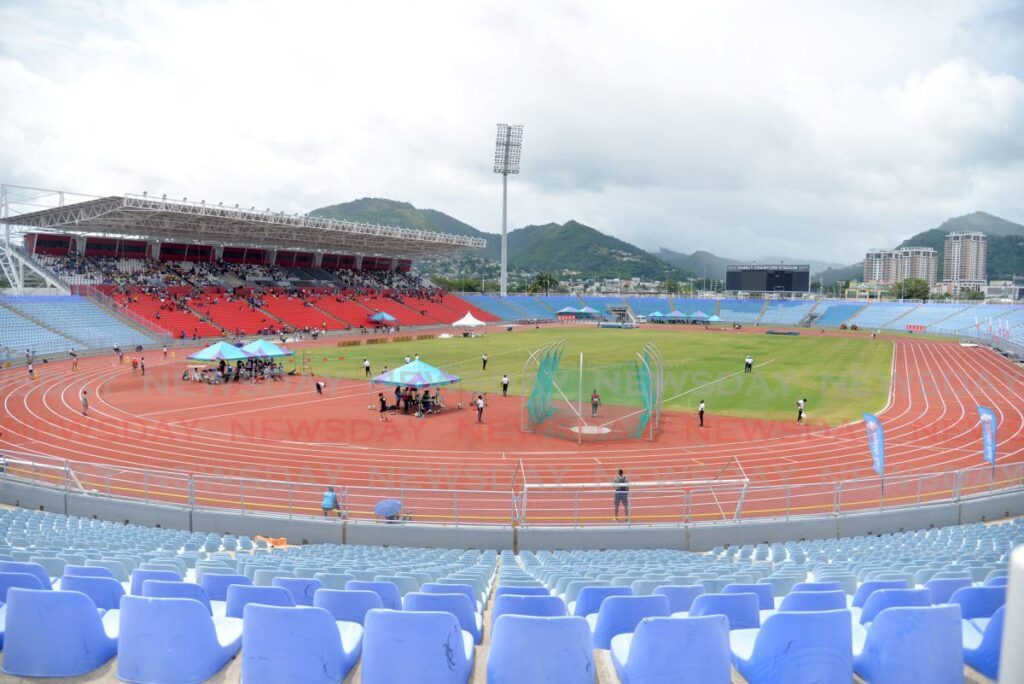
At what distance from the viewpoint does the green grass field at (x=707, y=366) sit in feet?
105

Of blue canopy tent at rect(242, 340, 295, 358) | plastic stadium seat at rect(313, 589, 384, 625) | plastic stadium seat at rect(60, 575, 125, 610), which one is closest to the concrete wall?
plastic stadium seat at rect(60, 575, 125, 610)

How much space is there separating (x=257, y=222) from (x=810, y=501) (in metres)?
61.4

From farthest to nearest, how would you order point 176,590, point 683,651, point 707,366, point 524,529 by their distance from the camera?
1. point 707,366
2. point 524,529
3. point 176,590
4. point 683,651

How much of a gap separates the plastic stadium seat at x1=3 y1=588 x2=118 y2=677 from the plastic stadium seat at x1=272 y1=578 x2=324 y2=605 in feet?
5.52

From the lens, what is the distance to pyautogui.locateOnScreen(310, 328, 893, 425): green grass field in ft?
105

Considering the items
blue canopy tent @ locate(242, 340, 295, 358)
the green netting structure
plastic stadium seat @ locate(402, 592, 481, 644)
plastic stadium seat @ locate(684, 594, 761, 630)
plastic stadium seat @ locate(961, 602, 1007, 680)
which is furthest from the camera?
blue canopy tent @ locate(242, 340, 295, 358)

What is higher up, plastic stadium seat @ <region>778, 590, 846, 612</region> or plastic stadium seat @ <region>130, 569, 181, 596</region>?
plastic stadium seat @ <region>778, 590, 846, 612</region>

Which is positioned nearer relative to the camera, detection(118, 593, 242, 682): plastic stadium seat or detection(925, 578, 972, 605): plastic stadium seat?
detection(118, 593, 242, 682): plastic stadium seat

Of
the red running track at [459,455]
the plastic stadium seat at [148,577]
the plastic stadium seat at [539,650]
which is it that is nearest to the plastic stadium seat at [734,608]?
the plastic stadium seat at [539,650]

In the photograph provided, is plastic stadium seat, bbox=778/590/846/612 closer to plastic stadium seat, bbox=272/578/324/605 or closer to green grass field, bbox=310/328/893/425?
plastic stadium seat, bbox=272/578/324/605

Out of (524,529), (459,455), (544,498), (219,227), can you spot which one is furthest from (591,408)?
(219,227)

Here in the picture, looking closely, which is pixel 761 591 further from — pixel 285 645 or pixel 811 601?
pixel 285 645

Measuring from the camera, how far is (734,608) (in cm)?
434

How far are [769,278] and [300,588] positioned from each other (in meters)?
107
